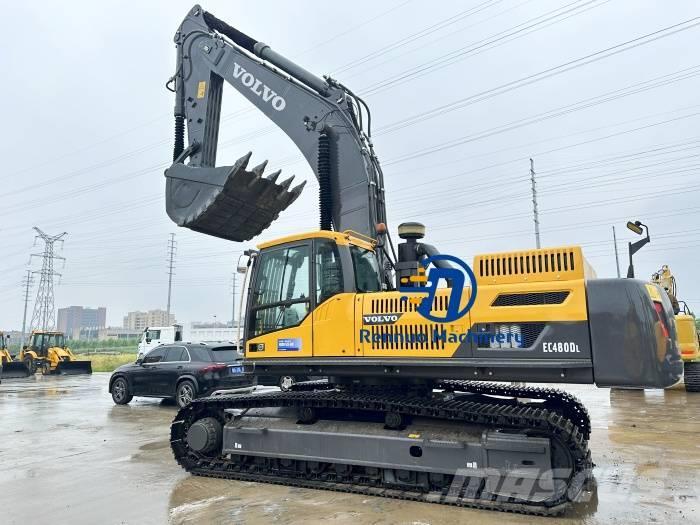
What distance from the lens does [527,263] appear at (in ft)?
16.6

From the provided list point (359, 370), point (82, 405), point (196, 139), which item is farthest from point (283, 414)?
point (82, 405)

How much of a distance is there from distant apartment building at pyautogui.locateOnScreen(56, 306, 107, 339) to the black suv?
158 meters

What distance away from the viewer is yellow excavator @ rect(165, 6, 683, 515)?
4.75 meters

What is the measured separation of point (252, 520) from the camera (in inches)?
184

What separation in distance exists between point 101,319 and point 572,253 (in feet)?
580

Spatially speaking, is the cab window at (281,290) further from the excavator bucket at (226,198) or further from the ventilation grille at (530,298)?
the ventilation grille at (530,298)

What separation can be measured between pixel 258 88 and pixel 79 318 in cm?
17419

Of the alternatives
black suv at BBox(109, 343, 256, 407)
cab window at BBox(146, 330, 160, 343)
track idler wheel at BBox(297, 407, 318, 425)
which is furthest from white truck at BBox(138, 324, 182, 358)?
track idler wheel at BBox(297, 407, 318, 425)

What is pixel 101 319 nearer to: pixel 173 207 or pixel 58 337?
pixel 58 337

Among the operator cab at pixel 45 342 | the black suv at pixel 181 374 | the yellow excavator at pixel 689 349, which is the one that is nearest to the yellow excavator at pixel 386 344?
the black suv at pixel 181 374

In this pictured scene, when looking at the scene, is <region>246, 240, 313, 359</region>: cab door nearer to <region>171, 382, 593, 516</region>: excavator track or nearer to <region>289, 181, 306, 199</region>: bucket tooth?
<region>171, 382, 593, 516</region>: excavator track

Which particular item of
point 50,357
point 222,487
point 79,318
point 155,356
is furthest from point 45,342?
point 79,318

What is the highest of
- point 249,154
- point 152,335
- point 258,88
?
point 258,88

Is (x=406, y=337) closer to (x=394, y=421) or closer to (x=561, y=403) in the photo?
(x=394, y=421)
